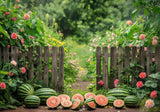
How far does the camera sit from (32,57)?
4.37m

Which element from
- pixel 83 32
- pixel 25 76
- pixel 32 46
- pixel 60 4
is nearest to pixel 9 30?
pixel 32 46

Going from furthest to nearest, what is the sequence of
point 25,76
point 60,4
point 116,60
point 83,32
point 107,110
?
point 60,4
point 83,32
point 116,60
point 25,76
point 107,110

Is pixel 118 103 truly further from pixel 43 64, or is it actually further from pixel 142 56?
pixel 43 64

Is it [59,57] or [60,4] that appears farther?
[60,4]

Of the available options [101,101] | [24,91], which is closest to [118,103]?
[101,101]

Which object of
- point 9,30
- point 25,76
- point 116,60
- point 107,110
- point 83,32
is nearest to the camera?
point 107,110

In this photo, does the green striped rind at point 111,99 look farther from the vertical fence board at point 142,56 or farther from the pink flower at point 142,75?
the vertical fence board at point 142,56

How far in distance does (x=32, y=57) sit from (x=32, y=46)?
262 millimetres

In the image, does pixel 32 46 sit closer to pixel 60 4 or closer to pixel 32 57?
pixel 32 57

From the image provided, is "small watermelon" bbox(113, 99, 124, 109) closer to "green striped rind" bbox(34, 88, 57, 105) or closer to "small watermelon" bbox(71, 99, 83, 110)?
"small watermelon" bbox(71, 99, 83, 110)

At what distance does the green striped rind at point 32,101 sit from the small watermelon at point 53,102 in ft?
0.68

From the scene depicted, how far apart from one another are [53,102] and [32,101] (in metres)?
0.41

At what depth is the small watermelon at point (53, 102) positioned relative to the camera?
11.8 feet

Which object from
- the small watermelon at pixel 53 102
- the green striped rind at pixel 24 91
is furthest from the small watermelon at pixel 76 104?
the green striped rind at pixel 24 91
